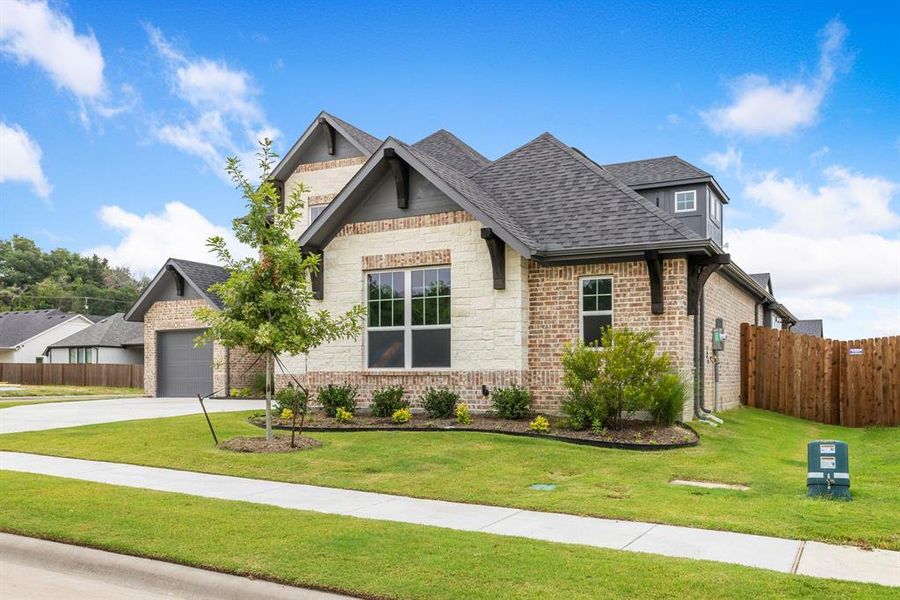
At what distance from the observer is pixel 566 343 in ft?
48.7

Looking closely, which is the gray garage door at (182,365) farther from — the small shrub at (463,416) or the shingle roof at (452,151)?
the small shrub at (463,416)

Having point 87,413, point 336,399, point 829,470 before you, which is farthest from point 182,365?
point 829,470

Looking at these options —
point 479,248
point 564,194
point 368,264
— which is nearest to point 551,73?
point 564,194

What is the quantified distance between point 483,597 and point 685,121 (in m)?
15.7

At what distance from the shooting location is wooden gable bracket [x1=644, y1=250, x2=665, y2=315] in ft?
46.0

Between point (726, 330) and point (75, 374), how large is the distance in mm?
37069

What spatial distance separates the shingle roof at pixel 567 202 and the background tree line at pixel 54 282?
220 feet

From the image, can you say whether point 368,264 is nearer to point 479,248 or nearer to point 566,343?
point 479,248

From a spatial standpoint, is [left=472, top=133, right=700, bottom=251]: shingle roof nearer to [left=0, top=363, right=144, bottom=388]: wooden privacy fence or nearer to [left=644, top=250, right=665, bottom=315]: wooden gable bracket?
[left=644, top=250, right=665, bottom=315]: wooden gable bracket

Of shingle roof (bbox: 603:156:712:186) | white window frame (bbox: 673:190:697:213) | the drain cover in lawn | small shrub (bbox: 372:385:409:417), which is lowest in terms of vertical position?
the drain cover in lawn

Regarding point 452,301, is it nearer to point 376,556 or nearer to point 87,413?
point 376,556

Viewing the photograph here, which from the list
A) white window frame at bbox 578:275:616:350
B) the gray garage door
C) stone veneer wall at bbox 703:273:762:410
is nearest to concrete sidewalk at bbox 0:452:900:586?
white window frame at bbox 578:275:616:350

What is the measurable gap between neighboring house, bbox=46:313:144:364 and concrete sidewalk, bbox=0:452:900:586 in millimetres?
36425

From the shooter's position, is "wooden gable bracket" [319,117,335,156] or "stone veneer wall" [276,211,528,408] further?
"wooden gable bracket" [319,117,335,156]
